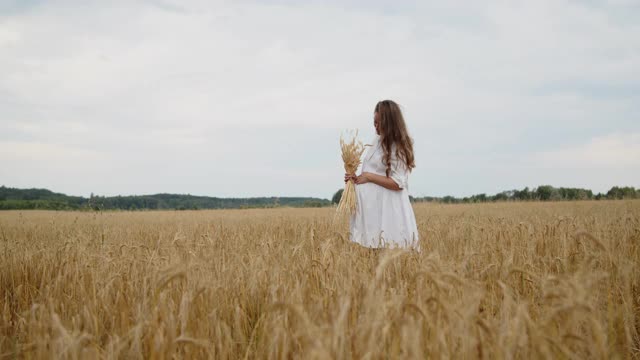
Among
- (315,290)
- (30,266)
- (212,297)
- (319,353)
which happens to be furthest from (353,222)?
(319,353)

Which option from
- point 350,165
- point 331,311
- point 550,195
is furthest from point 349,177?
point 550,195

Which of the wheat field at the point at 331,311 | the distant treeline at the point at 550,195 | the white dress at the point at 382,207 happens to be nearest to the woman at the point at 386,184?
the white dress at the point at 382,207

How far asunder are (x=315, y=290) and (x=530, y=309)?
4.38 ft

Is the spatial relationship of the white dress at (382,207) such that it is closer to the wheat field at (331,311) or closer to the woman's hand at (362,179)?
the woman's hand at (362,179)

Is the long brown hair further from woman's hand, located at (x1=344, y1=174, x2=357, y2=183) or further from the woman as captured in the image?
woman's hand, located at (x1=344, y1=174, x2=357, y2=183)

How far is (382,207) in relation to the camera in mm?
4875

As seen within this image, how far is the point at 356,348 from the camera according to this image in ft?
5.34

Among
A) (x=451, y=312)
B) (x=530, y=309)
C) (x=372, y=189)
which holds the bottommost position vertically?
(x=530, y=309)

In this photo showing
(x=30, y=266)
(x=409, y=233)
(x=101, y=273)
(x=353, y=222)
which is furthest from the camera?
(x=353, y=222)

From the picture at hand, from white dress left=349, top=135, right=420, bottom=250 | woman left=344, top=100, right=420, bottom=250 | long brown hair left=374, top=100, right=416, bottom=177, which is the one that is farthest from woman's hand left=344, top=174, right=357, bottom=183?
long brown hair left=374, top=100, right=416, bottom=177

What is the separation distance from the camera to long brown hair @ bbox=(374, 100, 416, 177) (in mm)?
4730

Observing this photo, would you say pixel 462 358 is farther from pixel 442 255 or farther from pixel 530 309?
pixel 442 255

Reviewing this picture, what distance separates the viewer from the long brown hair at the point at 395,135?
4.73m

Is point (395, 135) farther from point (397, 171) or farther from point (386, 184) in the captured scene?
point (386, 184)
